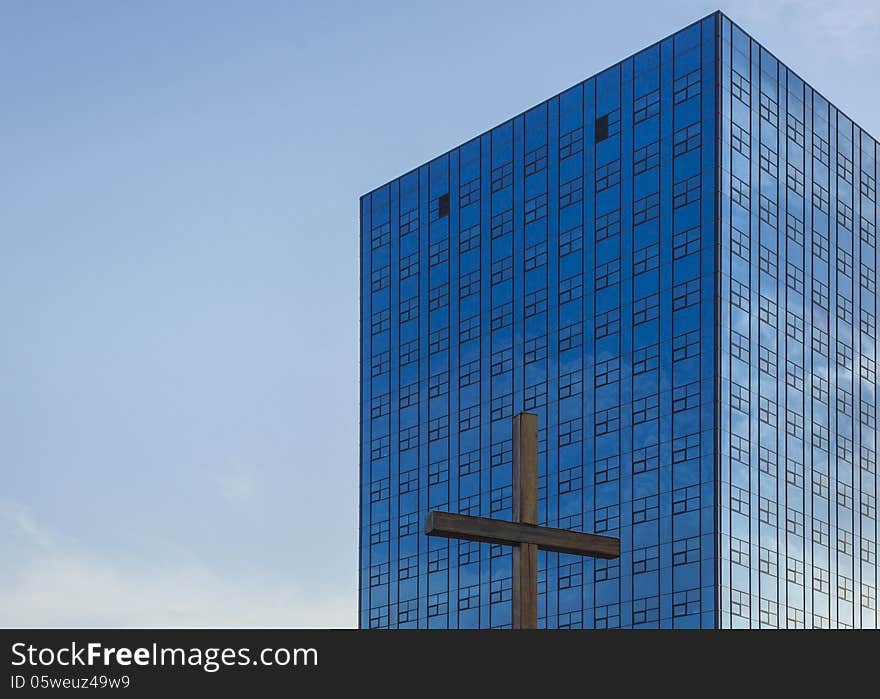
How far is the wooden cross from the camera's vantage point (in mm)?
17625

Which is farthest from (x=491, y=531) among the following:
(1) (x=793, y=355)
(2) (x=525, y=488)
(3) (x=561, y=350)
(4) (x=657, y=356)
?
(3) (x=561, y=350)

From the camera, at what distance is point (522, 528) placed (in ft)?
58.5

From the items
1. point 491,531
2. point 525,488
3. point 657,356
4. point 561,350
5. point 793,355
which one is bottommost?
point 491,531

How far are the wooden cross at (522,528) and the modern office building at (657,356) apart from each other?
61.2 meters

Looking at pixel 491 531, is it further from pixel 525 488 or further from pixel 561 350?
pixel 561 350

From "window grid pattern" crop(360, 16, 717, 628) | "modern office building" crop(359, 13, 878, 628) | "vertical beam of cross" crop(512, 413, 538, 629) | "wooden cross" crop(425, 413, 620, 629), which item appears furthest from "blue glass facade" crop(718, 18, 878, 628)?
"vertical beam of cross" crop(512, 413, 538, 629)

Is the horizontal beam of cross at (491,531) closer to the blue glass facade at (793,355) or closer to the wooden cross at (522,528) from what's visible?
the wooden cross at (522,528)

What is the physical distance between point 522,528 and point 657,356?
69351mm

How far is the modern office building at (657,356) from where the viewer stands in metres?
83.3

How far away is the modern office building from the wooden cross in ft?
201

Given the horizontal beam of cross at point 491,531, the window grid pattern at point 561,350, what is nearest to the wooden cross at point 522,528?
the horizontal beam of cross at point 491,531

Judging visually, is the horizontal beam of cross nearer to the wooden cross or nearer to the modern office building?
the wooden cross
